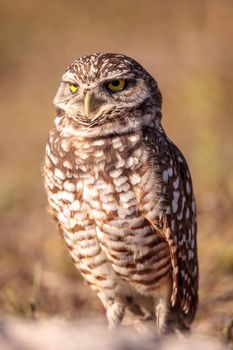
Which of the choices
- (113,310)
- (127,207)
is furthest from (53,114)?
(127,207)

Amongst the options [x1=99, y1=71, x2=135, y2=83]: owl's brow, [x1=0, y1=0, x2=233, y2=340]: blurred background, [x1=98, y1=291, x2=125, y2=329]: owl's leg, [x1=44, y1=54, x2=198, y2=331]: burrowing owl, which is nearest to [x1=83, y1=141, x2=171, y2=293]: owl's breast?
[x1=44, y1=54, x2=198, y2=331]: burrowing owl

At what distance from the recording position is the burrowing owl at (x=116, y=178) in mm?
4508

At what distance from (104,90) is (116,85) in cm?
8

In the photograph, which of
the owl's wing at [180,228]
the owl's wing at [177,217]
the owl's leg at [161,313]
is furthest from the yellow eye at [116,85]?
the owl's leg at [161,313]

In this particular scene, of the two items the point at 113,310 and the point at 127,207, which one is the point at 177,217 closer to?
the point at 127,207

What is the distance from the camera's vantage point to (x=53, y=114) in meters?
10.6

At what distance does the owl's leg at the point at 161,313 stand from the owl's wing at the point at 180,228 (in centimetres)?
8

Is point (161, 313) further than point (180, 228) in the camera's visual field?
Yes

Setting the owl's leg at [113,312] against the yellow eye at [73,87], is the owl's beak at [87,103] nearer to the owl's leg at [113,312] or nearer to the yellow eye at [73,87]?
the yellow eye at [73,87]

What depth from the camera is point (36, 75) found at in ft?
39.1

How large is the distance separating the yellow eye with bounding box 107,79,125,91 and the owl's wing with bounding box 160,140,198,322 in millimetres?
422

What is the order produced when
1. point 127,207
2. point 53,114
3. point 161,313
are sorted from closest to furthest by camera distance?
1. point 127,207
2. point 161,313
3. point 53,114

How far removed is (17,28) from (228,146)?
20.4 feet

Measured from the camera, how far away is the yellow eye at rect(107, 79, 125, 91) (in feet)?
15.0
